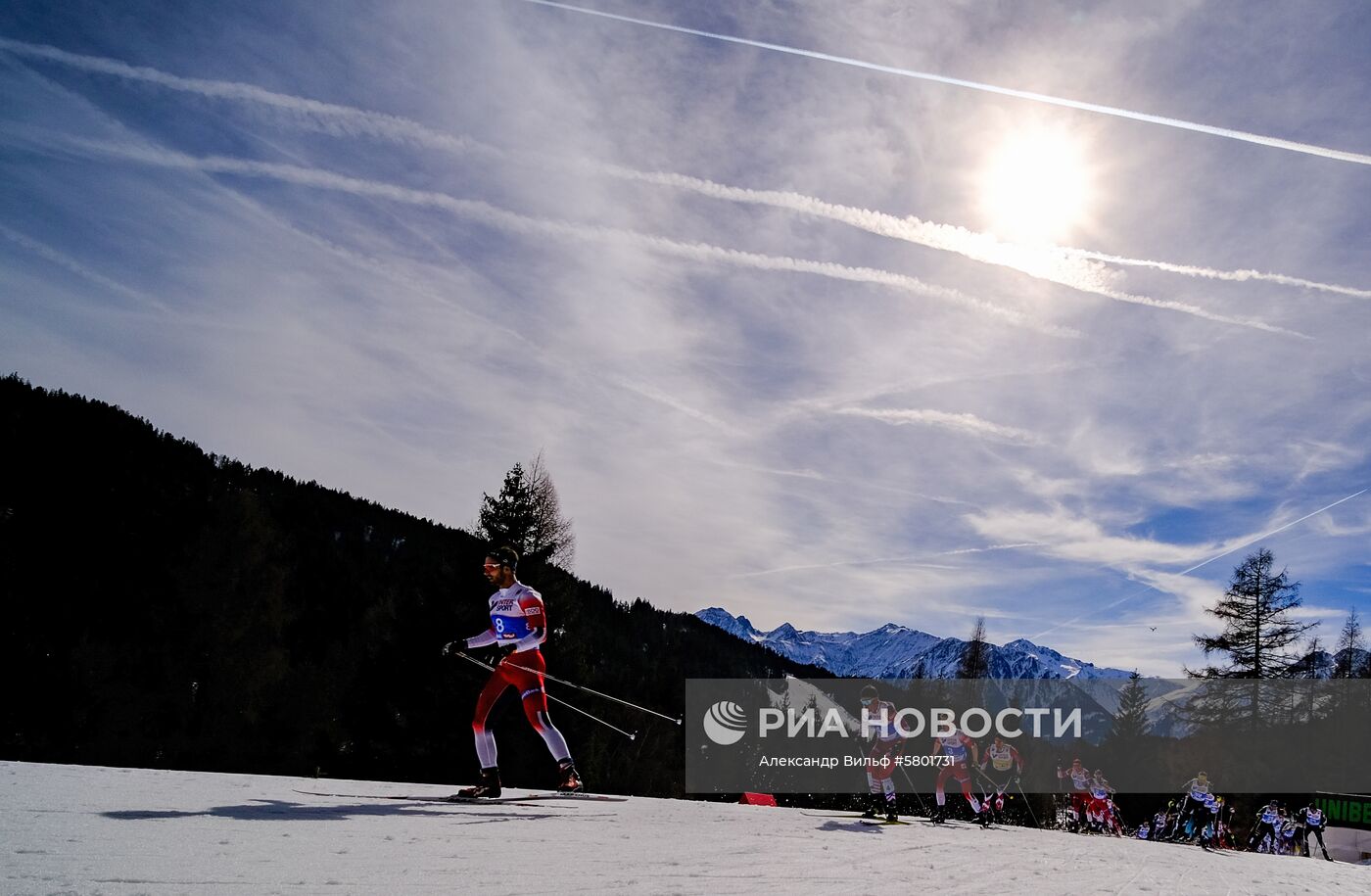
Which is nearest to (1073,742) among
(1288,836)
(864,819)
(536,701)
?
(1288,836)

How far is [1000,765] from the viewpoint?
62.7 feet

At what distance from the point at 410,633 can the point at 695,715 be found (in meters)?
29.2

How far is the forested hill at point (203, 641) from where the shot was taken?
22328mm

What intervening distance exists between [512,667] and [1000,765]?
1363 cm

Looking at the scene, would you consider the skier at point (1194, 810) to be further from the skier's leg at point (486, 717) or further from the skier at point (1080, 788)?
the skier's leg at point (486, 717)

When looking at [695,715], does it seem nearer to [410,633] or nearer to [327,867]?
[410,633]

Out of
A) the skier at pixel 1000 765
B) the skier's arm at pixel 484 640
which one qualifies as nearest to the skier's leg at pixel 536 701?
the skier's arm at pixel 484 640

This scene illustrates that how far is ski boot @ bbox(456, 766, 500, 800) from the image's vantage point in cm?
1050

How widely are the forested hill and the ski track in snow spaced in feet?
38.0

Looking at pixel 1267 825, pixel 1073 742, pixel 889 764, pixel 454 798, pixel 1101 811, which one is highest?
pixel 454 798

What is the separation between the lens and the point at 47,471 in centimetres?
3688

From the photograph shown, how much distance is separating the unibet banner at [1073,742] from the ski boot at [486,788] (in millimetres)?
9384

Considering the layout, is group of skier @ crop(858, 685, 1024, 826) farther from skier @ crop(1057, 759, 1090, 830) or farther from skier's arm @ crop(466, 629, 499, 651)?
skier's arm @ crop(466, 629, 499, 651)

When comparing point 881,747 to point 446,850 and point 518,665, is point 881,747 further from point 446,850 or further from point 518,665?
point 446,850
